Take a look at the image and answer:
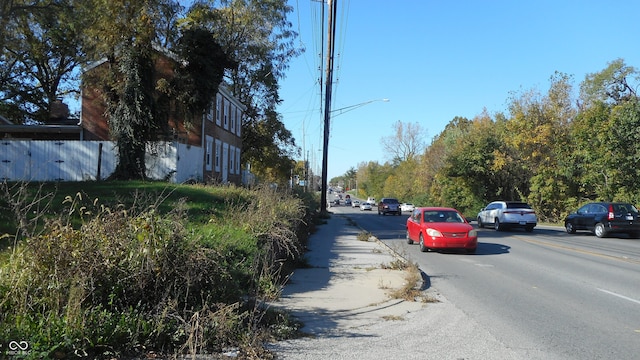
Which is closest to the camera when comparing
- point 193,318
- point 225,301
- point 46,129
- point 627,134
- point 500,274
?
point 193,318

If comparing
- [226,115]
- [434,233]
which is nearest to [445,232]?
[434,233]

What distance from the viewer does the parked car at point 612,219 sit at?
70.6 feet

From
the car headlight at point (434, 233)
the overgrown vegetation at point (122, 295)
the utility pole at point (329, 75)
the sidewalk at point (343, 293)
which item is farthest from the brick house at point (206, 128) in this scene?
the overgrown vegetation at point (122, 295)

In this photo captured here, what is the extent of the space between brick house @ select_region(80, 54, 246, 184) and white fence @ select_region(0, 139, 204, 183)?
1.11 meters

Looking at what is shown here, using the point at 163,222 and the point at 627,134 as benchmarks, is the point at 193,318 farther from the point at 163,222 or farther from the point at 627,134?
the point at 627,134

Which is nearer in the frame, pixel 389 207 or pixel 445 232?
pixel 445 232

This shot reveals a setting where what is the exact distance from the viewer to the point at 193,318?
5.41 m

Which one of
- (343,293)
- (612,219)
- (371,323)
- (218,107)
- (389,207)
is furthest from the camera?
(389,207)

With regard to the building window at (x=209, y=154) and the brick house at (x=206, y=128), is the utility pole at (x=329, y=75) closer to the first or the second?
the brick house at (x=206, y=128)

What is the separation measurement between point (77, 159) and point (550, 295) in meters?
22.6

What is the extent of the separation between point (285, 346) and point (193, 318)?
1139mm

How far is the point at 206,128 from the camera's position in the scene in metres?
29.4

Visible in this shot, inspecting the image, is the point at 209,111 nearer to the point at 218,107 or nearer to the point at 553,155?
the point at 218,107

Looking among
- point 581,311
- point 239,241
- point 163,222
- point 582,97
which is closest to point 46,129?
point 239,241
